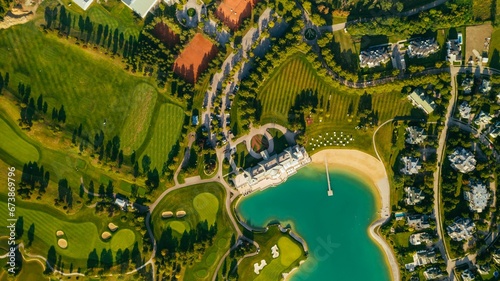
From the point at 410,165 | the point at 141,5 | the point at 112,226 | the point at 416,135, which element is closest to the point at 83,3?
the point at 141,5

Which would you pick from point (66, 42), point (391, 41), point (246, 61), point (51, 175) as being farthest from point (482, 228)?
point (66, 42)

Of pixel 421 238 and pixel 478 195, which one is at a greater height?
pixel 478 195

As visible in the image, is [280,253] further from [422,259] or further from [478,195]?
[478,195]

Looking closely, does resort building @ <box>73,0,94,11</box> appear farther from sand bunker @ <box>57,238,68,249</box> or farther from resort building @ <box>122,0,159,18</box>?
sand bunker @ <box>57,238,68,249</box>

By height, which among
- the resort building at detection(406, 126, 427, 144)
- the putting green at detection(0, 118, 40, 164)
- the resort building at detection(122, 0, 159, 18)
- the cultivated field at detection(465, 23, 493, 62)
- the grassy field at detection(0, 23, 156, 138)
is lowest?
the putting green at detection(0, 118, 40, 164)

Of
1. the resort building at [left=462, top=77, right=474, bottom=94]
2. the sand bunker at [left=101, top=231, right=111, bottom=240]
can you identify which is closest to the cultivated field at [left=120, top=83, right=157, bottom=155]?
the sand bunker at [left=101, top=231, right=111, bottom=240]

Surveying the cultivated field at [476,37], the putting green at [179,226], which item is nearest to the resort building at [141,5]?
the putting green at [179,226]
